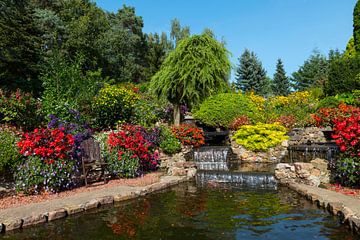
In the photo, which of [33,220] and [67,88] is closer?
[33,220]

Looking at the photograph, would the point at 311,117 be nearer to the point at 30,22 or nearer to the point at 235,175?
the point at 235,175

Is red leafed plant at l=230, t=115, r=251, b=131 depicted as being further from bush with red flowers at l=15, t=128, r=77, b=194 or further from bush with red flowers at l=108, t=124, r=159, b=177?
bush with red flowers at l=15, t=128, r=77, b=194

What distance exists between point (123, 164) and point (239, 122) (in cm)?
691

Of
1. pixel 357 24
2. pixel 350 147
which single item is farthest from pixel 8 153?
pixel 357 24

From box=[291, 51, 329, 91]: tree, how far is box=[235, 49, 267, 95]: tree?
1116cm

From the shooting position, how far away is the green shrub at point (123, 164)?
9.38m

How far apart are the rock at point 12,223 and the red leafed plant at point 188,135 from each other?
775cm

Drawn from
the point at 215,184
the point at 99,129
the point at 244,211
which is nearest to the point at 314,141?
the point at 215,184

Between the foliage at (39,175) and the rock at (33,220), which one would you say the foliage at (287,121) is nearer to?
the foliage at (39,175)

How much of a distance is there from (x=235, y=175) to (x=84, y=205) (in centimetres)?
480

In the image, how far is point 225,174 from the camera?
9.66 metres

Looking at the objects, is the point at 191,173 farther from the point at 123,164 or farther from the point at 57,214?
the point at 57,214

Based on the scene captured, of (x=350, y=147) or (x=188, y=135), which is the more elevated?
(x=188, y=135)

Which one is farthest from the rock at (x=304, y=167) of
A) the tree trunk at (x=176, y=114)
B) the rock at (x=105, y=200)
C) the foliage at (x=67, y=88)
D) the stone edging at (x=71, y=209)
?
the foliage at (x=67, y=88)
